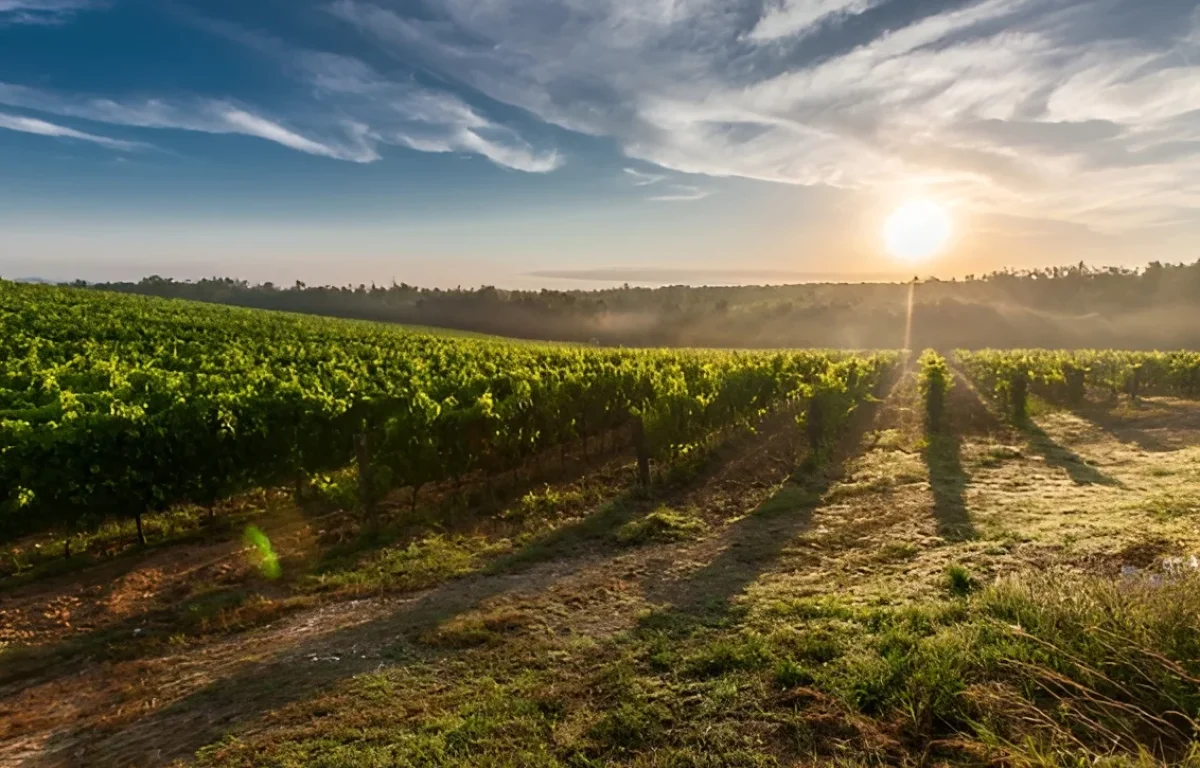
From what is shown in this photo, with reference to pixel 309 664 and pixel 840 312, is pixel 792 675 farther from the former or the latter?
pixel 840 312

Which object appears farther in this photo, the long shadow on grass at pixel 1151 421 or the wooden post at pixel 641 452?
the long shadow on grass at pixel 1151 421

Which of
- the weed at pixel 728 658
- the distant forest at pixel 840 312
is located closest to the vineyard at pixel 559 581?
the weed at pixel 728 658

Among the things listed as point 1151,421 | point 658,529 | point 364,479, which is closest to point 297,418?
point 364,479

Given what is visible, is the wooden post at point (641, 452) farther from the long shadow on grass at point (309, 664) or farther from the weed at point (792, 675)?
the weed at point (792, 675)

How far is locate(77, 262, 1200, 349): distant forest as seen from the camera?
77.5 m

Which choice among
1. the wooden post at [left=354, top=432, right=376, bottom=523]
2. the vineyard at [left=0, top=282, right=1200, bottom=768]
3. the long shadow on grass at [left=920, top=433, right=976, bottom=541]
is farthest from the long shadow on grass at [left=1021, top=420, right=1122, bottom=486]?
the wooden post at [left=354, top=432, right=376, bottom=523]

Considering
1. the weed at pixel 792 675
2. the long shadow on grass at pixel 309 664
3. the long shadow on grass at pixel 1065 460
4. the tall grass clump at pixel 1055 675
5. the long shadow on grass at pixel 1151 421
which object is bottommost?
the long shadow on grass at pixel 309 664

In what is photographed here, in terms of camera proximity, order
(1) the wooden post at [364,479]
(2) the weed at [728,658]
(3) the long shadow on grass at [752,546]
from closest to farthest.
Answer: (2) the weed at [728,658], (3) the long shadow on grass at [752,546], (1) the wooden post at [364,479]

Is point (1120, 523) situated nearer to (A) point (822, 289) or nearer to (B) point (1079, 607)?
→ (B) point (1079, 607)

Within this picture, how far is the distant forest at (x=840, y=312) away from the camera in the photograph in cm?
7750

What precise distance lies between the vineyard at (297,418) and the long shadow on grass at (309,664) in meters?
3.23

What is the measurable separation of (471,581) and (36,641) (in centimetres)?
478

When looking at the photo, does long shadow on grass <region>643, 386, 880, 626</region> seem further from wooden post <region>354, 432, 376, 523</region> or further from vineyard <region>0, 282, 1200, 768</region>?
wooden post <region>354, 432, 376, 523</region>

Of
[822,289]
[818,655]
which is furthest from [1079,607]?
[822,289]
